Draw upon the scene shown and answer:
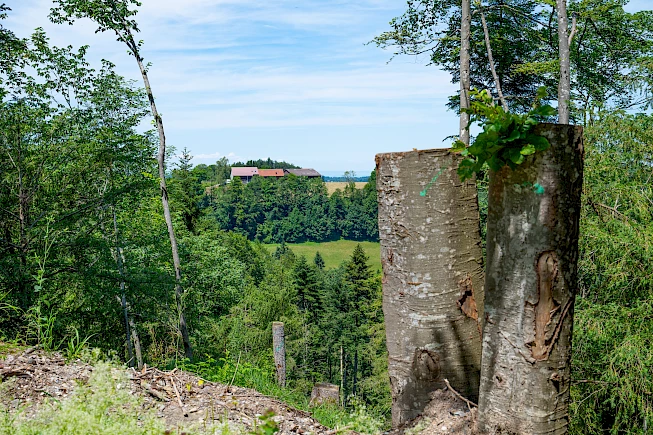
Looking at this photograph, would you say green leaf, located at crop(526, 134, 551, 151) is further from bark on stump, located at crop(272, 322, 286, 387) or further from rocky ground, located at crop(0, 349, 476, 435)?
bark on stump, located at crop(272, 322, 286, 387)

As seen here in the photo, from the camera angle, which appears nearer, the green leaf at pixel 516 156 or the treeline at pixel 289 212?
the green leaf at pixel 516 156

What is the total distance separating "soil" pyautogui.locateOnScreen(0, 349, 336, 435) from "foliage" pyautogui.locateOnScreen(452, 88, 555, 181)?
173 centimetres

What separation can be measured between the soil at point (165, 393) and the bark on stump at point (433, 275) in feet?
2.48

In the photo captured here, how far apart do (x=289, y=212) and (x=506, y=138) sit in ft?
334

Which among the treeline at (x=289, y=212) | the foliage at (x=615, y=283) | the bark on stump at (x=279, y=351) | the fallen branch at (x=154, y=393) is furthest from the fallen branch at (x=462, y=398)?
the treeline at (x=289, y=212)

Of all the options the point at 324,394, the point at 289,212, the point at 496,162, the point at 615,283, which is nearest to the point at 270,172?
the point at 289,212

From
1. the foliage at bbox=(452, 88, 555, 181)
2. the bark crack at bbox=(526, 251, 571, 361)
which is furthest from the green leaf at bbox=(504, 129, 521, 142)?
the bark crack at bbox=(526, 251, 571, 361)

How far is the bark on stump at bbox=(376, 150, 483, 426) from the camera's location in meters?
2.34

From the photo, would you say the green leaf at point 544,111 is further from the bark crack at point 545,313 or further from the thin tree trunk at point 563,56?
the thin tree trunk at point 563,56

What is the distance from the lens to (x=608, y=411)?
7.25 metres

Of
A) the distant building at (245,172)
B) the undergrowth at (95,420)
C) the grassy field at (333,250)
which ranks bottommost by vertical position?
the grassy field at (333,250)

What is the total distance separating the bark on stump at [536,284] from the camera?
1.89 metres

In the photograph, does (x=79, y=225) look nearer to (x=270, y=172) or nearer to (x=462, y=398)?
(x=462, y=398)

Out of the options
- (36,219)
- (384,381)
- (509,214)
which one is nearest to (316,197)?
(384,381)
